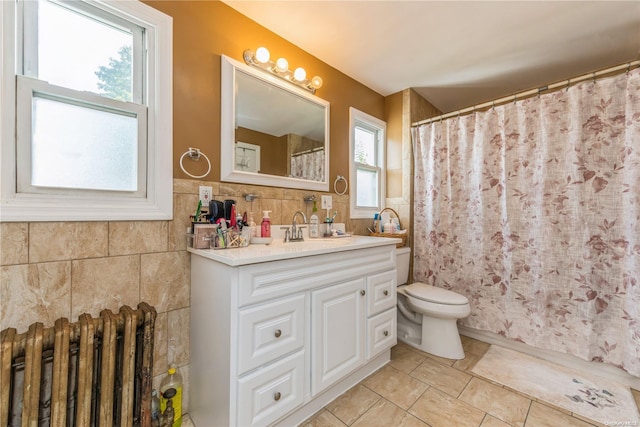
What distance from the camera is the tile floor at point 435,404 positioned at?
1254 millimetres

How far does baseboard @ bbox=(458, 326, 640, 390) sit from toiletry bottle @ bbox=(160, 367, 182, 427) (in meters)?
2.14

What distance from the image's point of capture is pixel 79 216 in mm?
1048

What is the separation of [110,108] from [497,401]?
97.7 inches

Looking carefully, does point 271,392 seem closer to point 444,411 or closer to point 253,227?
point 253,227

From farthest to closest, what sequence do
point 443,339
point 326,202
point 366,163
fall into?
point 366,163 < point 326,202 < point 443,339

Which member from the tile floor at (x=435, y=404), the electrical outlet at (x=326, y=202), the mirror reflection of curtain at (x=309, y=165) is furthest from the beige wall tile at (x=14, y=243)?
the electrical outlet at (x=326, y=202)

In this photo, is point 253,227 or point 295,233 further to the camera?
point 295,233

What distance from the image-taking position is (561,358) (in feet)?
5.69

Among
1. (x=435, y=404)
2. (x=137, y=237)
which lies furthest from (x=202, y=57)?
(x=435, y=404)

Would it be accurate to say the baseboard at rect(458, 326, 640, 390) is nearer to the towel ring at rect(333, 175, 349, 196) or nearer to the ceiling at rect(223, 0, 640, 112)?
the towel ring at rect(333, 175, 349, 196)

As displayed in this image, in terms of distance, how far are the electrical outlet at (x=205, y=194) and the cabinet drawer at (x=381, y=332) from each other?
3.83 ft

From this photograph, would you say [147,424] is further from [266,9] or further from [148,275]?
[266,9]

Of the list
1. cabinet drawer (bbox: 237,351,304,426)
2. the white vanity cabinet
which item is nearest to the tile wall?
the white vanity cabinet

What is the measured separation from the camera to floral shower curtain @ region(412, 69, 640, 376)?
1.51 meters
